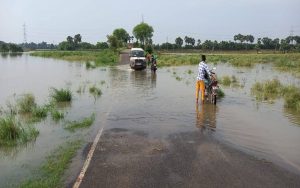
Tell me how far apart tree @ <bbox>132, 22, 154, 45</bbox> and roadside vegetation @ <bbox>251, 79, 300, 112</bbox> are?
259ft

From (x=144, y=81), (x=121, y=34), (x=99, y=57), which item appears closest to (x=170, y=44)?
(x=121, y=34)

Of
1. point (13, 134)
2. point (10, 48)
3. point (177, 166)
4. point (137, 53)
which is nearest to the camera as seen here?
point (177, 166)

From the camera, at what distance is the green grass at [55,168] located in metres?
6.91

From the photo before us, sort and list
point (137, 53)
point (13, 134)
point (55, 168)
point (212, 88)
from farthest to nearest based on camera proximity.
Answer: point (137, 53)
point (212, 88)
point (13, 134)
point (55, 168)

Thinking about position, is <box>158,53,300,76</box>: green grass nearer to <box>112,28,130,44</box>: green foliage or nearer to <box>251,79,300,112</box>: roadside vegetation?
<box>251,79,300,112</box>: roadside vegetation

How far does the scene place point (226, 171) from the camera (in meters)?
7.38

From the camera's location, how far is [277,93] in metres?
20.0

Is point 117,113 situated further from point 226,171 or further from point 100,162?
point 226,171

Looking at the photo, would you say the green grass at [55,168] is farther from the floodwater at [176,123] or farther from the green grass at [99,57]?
the green grass at [99,57]

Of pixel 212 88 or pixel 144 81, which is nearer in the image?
pixel 212 88

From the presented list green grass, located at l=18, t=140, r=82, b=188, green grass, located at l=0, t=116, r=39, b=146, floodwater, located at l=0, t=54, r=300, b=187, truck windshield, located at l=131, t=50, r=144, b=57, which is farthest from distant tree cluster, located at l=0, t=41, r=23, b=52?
green grass, located at l=18, t=140, r=82, b=188

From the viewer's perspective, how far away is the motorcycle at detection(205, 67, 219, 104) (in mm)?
15845

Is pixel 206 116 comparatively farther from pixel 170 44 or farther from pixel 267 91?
pixel 170 44

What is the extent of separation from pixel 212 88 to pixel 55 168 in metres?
9.54
